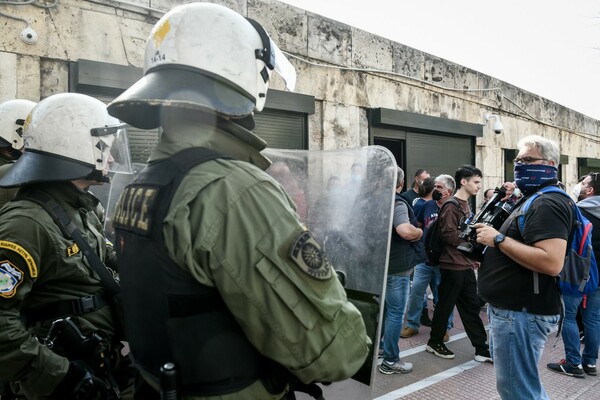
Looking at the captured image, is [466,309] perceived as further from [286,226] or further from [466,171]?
[286,226]

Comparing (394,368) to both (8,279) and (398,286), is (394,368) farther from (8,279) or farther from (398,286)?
(8,279)

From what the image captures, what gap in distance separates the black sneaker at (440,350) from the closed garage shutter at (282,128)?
136 inches

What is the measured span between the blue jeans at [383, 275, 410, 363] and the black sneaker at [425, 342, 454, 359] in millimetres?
658

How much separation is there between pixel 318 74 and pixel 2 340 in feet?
20.2

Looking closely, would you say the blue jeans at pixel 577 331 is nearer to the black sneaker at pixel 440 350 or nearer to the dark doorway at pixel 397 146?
the black sneaker at pixel 440 350

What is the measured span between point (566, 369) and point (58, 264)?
422cm

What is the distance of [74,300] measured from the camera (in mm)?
1884

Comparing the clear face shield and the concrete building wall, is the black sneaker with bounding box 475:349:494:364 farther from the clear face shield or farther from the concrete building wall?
the concrete building wall

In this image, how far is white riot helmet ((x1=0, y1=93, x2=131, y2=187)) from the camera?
6.56 ft

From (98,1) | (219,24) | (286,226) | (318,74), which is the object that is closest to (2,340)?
(286,226)

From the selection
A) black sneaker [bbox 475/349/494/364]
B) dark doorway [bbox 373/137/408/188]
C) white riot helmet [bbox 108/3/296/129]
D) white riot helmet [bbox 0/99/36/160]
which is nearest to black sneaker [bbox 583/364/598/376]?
black sneaker [bbox 475/349/494/364]

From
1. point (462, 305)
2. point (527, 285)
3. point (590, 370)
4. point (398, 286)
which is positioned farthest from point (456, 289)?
point (527, 285)

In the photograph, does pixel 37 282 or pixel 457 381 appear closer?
pixel 37 282

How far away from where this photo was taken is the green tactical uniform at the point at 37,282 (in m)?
1.63
